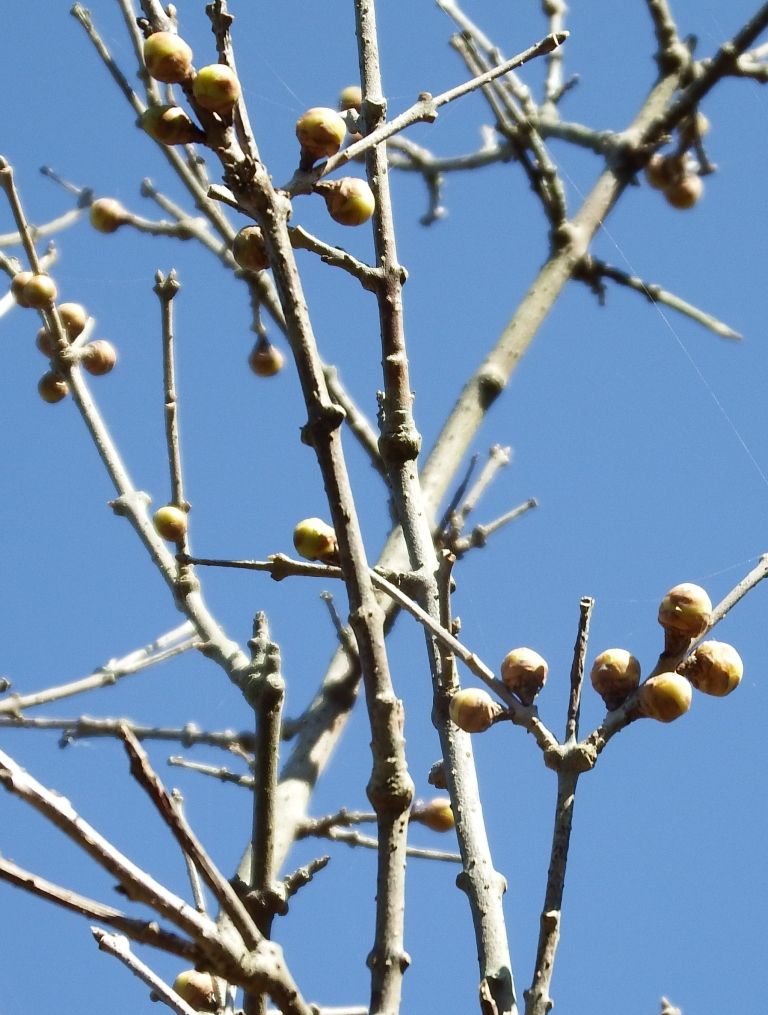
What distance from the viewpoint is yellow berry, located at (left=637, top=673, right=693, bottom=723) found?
1.68 metres

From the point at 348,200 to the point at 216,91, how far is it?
453mm

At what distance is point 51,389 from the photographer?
12.3ft

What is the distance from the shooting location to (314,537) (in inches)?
88.6

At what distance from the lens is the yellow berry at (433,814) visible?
3090 mm

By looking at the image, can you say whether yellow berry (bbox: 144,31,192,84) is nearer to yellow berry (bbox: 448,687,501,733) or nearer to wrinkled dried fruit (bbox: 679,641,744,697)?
yellow berry (bbox: 448,687,501,733)

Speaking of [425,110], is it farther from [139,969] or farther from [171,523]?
[171,523]

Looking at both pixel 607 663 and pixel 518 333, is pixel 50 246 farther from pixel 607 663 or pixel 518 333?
pixel 607 663

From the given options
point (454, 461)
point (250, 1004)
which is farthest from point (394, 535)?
point (250, 1004)

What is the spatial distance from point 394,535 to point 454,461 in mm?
257

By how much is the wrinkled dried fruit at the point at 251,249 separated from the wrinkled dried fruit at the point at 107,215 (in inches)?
89.4

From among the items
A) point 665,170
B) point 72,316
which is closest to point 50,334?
Result: point 72,316

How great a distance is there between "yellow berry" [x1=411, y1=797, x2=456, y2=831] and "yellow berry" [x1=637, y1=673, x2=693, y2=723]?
1.48m

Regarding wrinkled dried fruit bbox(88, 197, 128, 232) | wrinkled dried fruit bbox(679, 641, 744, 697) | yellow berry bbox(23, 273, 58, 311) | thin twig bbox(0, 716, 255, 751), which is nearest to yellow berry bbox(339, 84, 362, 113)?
wrinkled dried fruit bbox(88, 197, 128, 232)

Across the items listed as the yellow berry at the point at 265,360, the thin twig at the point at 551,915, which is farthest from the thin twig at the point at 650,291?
the thin twig at the point at 551,915
